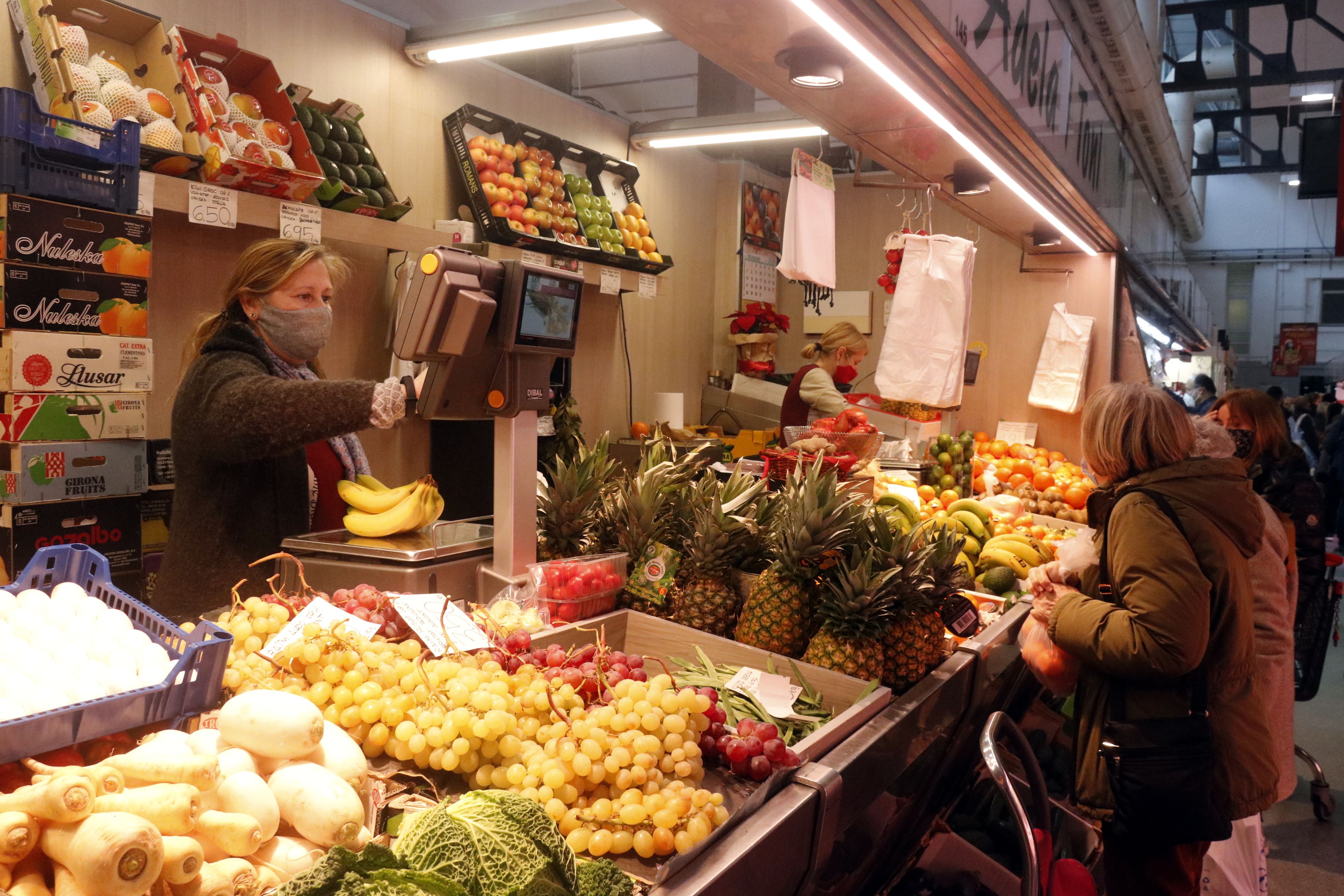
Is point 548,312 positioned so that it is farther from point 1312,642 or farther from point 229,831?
point 1312,642

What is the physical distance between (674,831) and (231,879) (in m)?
0.58

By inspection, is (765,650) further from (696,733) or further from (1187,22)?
(1187,22)

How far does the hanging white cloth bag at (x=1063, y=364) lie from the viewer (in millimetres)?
5957

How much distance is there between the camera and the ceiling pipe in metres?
4.81

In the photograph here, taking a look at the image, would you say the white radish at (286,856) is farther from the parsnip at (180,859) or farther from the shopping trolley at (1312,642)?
the shopping trolley at (1312,642)

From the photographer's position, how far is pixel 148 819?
0.92m

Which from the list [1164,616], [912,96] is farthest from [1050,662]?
[912,96]

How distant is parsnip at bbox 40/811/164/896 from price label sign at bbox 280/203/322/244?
2.86 metres

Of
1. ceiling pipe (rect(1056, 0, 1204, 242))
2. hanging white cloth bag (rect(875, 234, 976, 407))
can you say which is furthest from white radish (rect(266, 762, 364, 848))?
ceiling pipe (rect(1056, 0, 1204, 242))

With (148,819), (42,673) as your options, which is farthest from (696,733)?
(42,673)

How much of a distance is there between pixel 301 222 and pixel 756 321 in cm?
445

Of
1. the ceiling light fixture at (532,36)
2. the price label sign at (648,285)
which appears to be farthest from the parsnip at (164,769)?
the price label sign at (648,285)

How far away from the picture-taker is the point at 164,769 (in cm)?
99

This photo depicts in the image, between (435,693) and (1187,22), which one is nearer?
(435,693)
